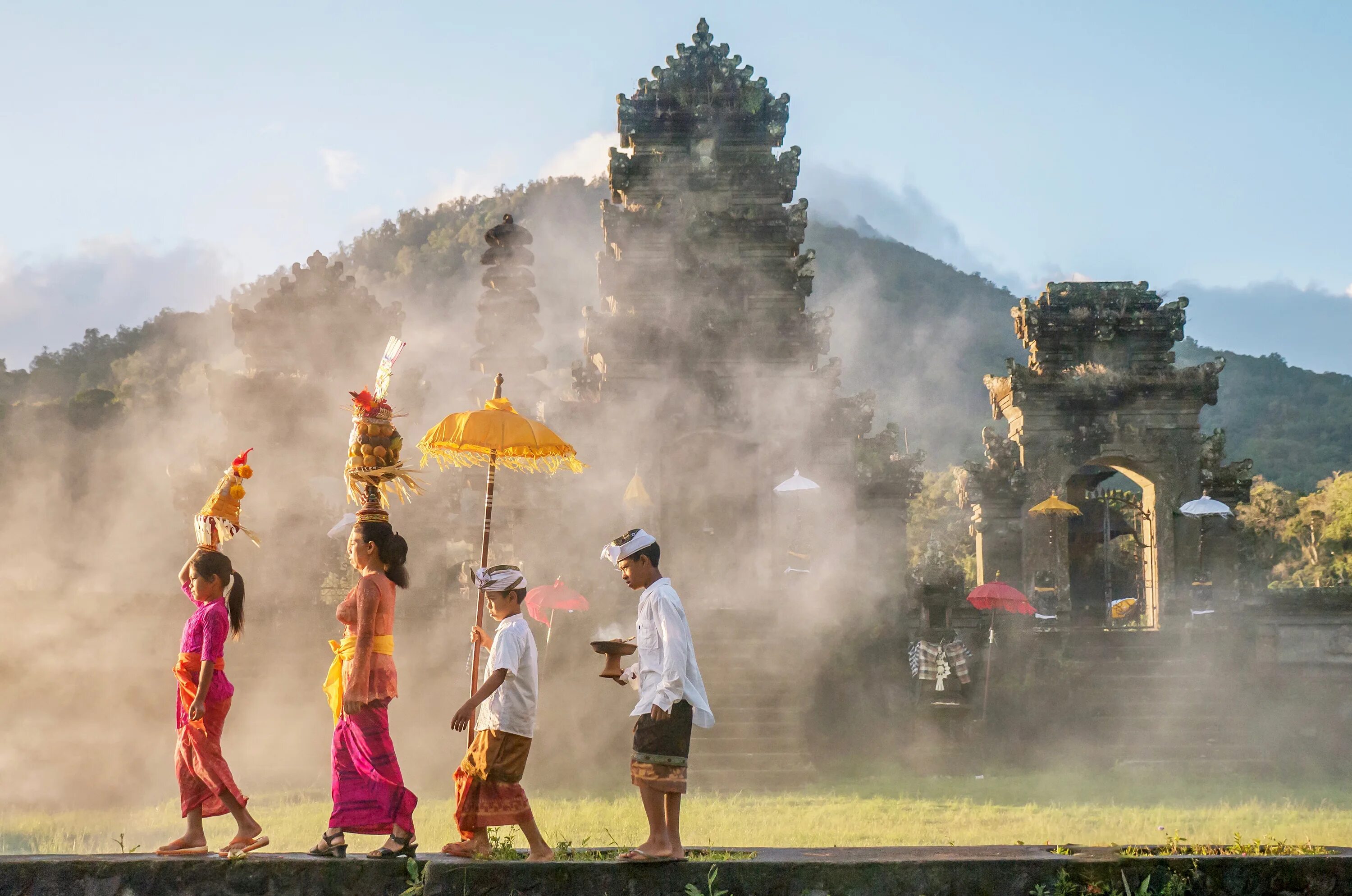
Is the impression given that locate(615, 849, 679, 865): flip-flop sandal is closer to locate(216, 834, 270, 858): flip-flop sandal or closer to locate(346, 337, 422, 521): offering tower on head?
locate(216, 834, 270, 858): flip-flop sandal

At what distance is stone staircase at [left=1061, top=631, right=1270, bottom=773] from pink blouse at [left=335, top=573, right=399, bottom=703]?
46.9 feet

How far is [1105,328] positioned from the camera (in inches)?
920

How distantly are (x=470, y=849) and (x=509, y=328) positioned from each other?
15.8 metres

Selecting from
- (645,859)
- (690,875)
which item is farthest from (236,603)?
(690,875)

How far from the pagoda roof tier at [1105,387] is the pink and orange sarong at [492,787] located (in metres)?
17.1

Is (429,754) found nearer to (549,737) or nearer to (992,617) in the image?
(549,737)

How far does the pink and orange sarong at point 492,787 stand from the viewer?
777 centimetres

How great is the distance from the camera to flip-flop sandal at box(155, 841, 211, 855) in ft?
25.7

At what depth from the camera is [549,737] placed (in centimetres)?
1770

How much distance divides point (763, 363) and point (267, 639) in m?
10.1

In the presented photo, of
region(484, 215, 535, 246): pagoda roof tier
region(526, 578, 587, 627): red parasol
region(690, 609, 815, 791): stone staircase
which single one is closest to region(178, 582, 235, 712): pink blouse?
region(690, 609, 815, 791): stone staircase

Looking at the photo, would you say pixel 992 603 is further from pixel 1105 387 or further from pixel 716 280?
pixel 716 280

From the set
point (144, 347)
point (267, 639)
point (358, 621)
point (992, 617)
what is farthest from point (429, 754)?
point (144, 347)

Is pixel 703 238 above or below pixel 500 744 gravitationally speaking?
above
